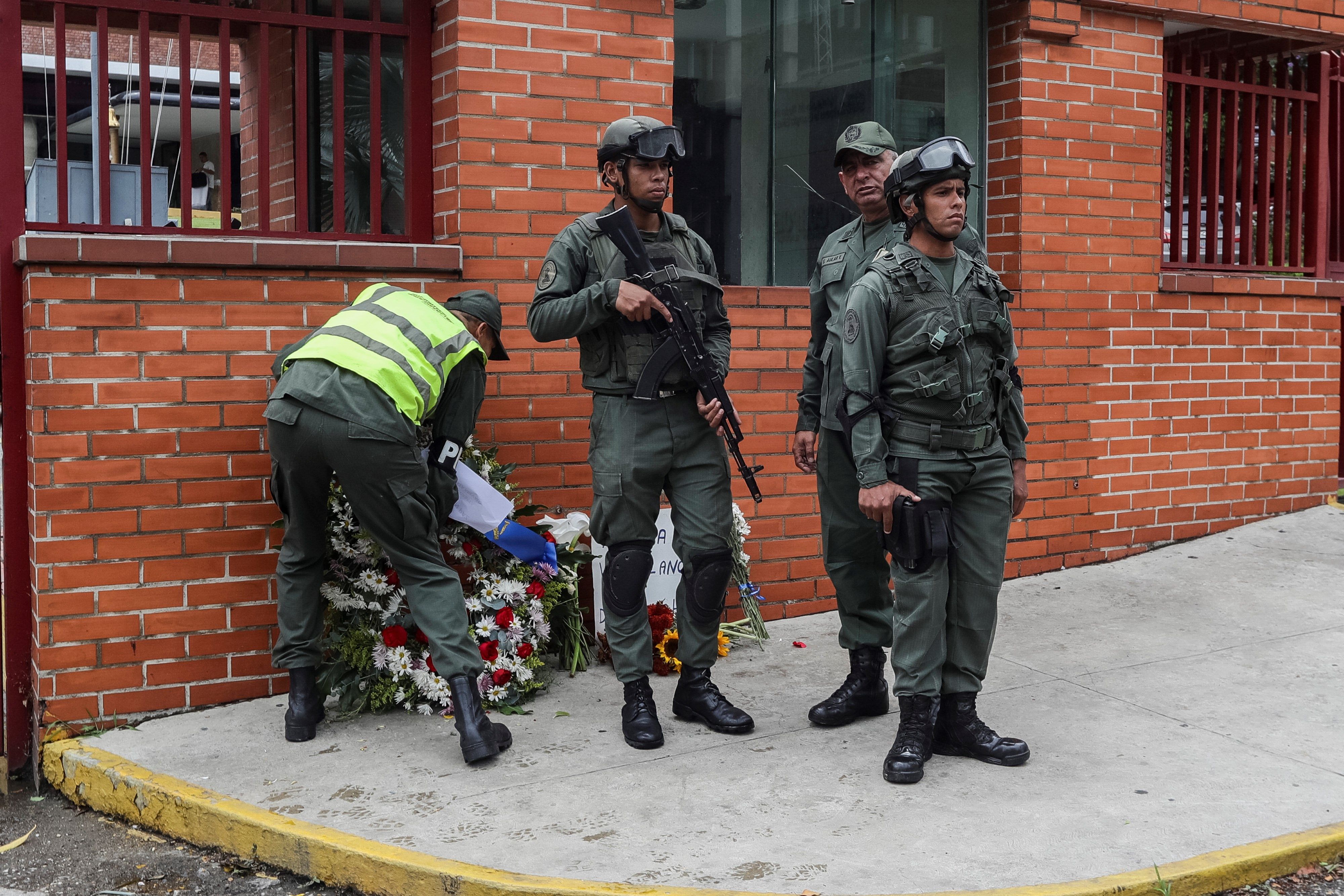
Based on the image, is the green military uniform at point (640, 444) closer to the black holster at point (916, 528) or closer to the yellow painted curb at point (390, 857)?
the black holster at point (916, 528)

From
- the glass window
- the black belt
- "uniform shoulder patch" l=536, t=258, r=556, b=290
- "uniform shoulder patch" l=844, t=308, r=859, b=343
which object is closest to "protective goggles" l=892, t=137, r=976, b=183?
"uniform shoulder patch" l=844, t=308, r=859, b=343

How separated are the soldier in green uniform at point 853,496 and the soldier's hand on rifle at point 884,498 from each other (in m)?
0.50

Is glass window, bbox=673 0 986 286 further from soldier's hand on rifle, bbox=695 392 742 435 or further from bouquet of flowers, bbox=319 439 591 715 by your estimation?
bouquet of flowers, bbox=319 439 591 715

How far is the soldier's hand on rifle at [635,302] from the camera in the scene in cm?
413

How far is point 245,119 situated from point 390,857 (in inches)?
125

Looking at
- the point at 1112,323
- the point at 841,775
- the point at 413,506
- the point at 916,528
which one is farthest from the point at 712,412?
the point at 1112,323

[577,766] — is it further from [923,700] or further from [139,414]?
[139,414]

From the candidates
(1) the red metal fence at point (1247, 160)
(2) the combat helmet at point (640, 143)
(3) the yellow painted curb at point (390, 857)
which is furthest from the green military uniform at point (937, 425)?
(1) the red metal fence at point (1247, 160)

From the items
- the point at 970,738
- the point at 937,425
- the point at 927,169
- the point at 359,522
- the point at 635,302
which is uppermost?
the point at 927,169

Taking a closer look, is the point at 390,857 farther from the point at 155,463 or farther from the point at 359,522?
the point at 155,463

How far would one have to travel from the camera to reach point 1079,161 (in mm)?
6555

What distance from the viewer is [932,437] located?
3900 mm

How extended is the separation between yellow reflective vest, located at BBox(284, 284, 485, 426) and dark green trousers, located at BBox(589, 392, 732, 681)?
0.58 metres

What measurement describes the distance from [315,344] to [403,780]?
56.1 inches
